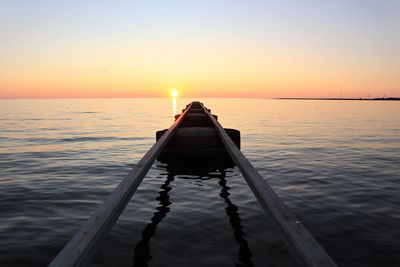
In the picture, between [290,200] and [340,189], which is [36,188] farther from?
[340,189]

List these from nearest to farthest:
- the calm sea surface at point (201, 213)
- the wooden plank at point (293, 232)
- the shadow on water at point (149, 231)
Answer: the wooden plank at point (293, 232) → the shadow on water at point (149, 231) → the calm sea surface at point (201, 213)

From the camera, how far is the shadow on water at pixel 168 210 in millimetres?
4395

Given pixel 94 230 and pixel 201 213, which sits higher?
pixel 94 230

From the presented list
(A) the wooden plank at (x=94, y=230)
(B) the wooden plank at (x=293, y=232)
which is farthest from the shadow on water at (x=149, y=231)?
(B) the wooden plank at (x=293, y=232)

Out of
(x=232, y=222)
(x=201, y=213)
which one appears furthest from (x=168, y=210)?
(x=232, y=222)

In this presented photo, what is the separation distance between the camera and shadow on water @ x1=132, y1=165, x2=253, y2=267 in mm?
4395

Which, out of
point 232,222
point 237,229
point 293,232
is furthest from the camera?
point 232,222

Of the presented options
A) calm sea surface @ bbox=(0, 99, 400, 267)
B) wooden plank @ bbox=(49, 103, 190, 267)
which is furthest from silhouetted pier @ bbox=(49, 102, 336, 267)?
calm sea surface @ bbox=(0, 99, 400, 267)

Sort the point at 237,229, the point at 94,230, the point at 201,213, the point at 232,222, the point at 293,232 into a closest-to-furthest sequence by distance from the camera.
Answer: the point at 293,232
the point at 94,230
the point at 237,229
the point at 232,222
the point at 201,213

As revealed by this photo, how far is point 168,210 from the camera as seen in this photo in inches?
260

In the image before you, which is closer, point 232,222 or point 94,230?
point 94,230

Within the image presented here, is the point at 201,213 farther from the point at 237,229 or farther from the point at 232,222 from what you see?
the point at 237,229

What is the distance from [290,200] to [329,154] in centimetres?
860

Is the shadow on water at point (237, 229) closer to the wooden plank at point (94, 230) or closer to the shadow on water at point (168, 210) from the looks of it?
the shadow on water at point (168, 210)
